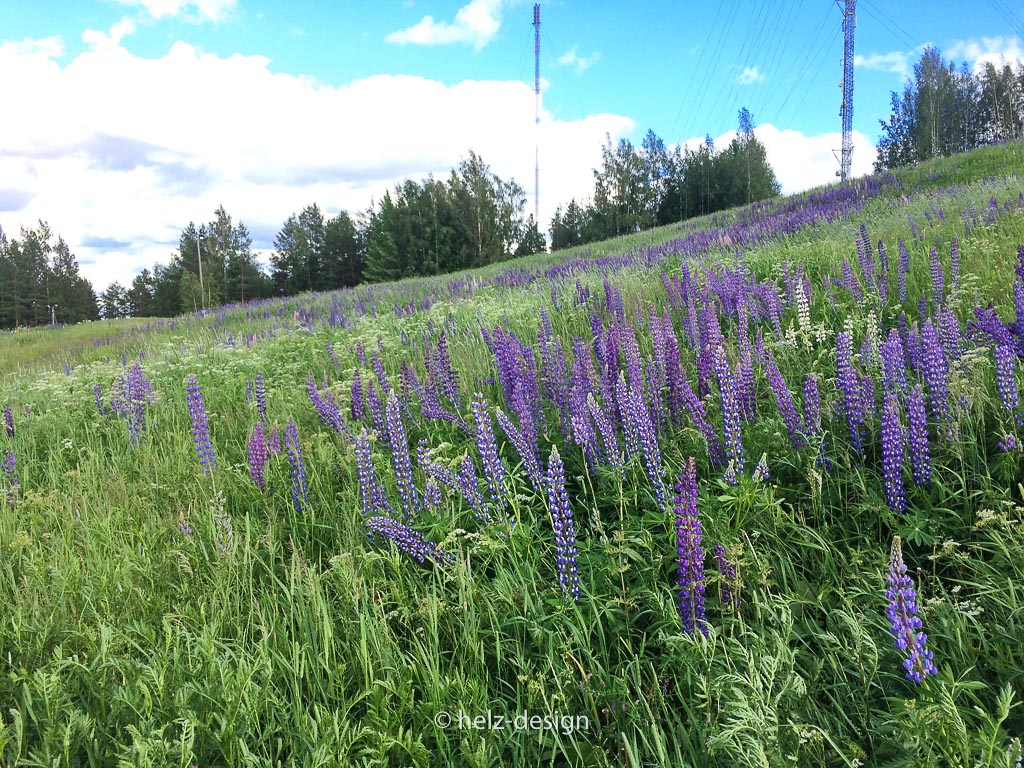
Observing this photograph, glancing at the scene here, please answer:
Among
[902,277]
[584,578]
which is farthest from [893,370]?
[902,277]

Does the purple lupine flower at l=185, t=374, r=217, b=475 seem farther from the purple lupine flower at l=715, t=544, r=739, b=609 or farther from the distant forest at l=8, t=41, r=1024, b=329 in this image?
the distant forest at l=8, t=41, r=1024, b=329

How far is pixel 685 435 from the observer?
2992mm

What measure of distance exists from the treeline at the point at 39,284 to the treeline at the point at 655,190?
67.2 metres

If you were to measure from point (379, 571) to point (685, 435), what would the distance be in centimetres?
167

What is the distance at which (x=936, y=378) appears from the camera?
252cm

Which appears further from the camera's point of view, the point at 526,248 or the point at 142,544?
the point at 526,248

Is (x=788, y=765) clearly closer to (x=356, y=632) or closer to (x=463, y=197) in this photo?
(x=356, y=632)

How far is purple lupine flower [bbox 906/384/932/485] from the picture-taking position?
7.39ft

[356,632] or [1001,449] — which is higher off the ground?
[1001,449]

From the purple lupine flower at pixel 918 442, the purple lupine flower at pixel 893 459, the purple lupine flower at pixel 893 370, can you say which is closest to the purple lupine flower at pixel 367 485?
the purple lupine flower at pixel 893 459

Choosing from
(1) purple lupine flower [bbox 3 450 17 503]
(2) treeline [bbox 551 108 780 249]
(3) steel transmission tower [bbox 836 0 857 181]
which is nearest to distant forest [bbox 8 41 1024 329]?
(2) treeline [bbox 551 108 780 249]

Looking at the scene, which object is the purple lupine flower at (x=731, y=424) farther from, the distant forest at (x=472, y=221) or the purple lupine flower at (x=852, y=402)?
the distant forest at (x=472, y=221)

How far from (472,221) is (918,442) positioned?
201 ft

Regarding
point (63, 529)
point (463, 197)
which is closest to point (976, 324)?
point (63, 529)
